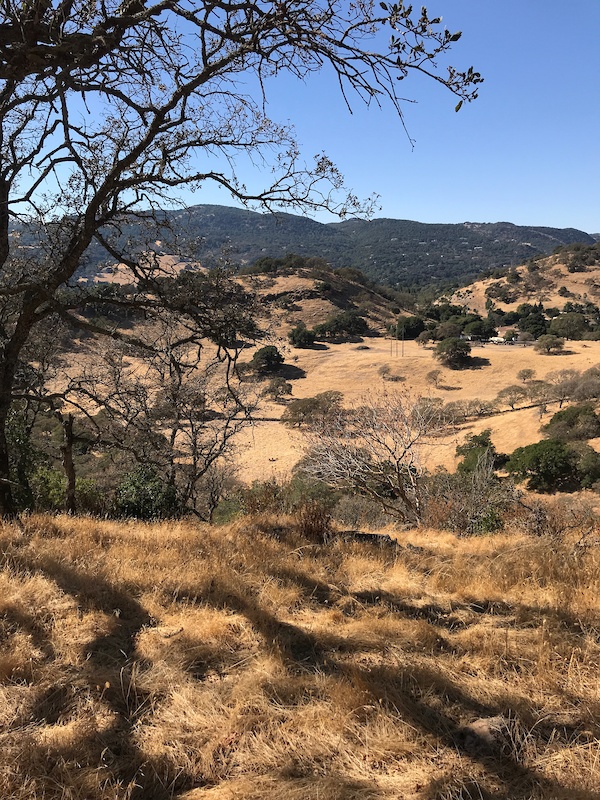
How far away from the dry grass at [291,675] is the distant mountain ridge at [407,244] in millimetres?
109480

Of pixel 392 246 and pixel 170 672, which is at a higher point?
pixel 392 246

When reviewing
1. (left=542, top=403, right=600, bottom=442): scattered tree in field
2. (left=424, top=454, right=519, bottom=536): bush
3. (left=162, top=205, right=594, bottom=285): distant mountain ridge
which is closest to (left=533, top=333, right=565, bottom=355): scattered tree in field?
(left=542, top=403, right=600, bottom=442): scattered tree in field

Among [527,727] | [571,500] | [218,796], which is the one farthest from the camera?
[571,500]

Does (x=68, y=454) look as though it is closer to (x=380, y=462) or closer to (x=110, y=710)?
(x=110, y=710)

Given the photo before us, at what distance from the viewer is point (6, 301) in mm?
5633

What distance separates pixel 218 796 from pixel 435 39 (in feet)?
13.1

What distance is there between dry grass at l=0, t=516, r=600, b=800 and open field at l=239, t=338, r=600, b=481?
16.8 metres

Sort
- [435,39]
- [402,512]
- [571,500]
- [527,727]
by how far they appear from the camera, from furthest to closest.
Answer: [571,500]
[402,512]
[435,39]
[527,727]

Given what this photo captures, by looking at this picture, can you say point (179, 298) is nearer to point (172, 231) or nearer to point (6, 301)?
point (172, 231)

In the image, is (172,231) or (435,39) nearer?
(435,39)

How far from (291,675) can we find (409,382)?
37.6 meters

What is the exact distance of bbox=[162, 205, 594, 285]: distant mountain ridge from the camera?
133 metres

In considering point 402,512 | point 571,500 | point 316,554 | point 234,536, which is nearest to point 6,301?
point 234,536

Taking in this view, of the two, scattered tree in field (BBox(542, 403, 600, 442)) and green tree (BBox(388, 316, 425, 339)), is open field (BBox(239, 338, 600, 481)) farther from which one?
green tree (BBox(388, 316, 425, 339))
